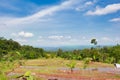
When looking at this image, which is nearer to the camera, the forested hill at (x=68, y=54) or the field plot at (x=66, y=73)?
the field plot at (x=66, y=73)

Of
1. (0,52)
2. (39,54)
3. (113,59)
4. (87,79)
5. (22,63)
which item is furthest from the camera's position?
(39,54)

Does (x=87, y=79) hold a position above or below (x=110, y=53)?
below

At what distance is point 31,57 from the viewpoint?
71062 millimetres

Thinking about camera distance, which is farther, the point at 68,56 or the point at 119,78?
the point at 68,56

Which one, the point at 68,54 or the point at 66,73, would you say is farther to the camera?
the point at 68,54

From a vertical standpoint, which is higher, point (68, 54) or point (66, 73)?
point (68, 54)

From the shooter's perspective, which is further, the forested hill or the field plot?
the forested hill

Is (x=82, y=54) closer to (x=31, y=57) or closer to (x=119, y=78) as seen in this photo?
(x=31, y=57)

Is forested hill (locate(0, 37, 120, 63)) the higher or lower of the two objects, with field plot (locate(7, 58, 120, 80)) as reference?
higher

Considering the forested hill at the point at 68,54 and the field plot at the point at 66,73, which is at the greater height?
the forested hill at the point at 68,54

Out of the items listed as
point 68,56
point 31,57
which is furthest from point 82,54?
point 31,57

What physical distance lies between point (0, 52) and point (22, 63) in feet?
35.8

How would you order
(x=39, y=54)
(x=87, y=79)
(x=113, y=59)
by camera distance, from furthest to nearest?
(x=39, y=54) → (x=113, y=59) → (x=87, y=79)

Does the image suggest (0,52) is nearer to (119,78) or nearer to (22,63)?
(22,63)
